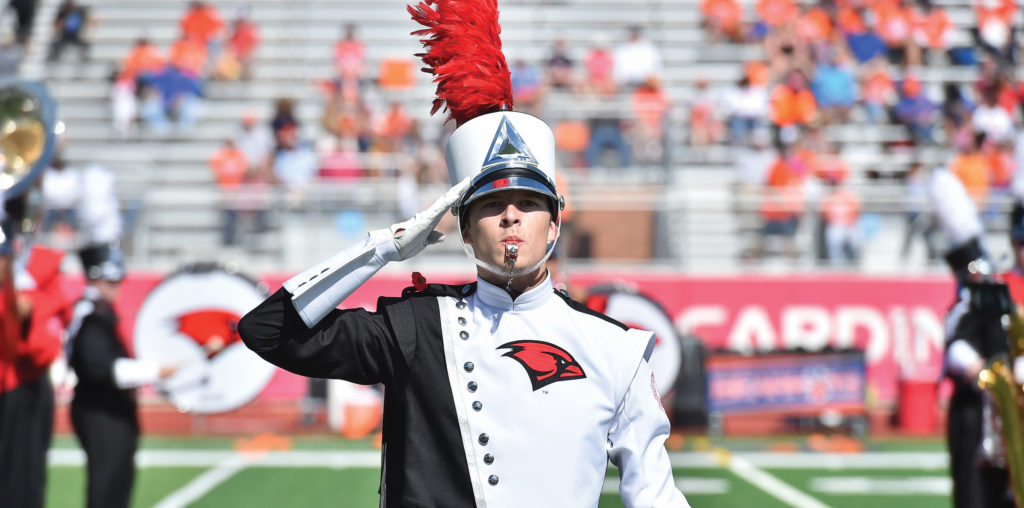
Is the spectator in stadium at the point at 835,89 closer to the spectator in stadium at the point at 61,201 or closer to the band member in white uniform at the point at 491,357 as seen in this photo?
the spectator in stadium at the point at 61,201

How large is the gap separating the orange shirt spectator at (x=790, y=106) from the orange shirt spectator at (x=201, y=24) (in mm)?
7631

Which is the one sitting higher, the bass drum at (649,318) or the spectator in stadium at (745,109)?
the spectator in stadium at (745,109)

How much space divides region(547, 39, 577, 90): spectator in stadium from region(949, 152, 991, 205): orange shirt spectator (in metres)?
4.73

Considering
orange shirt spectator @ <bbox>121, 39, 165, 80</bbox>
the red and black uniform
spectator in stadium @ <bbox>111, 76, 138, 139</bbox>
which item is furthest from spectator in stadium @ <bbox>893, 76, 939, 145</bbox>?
the red and black uniform

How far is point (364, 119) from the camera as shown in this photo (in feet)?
50.7

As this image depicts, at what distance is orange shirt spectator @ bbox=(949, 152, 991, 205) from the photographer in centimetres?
1427

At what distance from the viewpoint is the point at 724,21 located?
58.2 feet

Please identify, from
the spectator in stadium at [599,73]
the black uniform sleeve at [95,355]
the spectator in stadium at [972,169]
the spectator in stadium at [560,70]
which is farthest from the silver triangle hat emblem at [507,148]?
the spectator in stadium at [560,70]

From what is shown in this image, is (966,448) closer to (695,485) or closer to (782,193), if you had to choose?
(695,485)

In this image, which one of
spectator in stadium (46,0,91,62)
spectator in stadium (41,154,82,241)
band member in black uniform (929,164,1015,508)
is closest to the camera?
band member in black uniform (929,164,1015,508)

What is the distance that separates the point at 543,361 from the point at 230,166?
12969 millimetres

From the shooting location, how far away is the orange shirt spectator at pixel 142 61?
656 inches

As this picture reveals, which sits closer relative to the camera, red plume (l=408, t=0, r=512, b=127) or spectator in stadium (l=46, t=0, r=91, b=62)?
red plume (l=408, t=0, r=512, b=127)

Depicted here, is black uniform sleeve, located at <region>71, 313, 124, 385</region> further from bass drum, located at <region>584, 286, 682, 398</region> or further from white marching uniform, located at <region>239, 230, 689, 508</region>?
white marching uniform, located at <region>239, 230, 689, 508</region>
